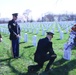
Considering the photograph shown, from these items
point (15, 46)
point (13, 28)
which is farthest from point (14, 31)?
point (15, 46)

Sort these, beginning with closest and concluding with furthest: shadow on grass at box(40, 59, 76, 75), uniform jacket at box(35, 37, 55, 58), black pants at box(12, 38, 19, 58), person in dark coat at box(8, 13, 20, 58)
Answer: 1. uniform jacket at box(35, 37, 55, 58)
2. shadow on grass at box(40, 59, 76, 75)
3. person in dark coat at box(8, 13, 20, 58)
4. black pants at box(12, 38, 19, 58)

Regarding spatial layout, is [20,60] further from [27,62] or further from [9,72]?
[9,72]

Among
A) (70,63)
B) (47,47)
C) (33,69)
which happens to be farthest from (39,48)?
(70,63)

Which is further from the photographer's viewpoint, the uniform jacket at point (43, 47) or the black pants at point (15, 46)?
the black pants at point (15, 46)

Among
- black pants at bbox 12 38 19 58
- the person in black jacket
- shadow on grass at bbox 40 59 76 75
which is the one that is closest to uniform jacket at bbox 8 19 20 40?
black pants at bbox 12 38 19 58

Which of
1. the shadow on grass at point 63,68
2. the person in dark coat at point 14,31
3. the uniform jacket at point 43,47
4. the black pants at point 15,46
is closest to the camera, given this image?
the uniform jacket at point 43,47

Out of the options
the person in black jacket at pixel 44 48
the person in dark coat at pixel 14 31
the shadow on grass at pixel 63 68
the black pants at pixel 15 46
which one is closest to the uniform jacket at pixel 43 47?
the person in black jacket at pixel 44 48

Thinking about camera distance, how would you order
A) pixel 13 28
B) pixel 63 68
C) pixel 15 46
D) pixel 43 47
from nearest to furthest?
pixel 43 47 → pixel 63 68 → pixel 13 28 → pixel 15 46

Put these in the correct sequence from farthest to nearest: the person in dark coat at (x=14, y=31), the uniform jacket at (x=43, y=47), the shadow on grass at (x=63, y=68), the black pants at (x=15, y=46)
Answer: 1. the black pants at (x=15, y=46)
2. the person in dark coat at (x=14, y=31)
3. the shadow on grass at (x=63, y=68)
4. the uniform jacket at (x=43, y=47)

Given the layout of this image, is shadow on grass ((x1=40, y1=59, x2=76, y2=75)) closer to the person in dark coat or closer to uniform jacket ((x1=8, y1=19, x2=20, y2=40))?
the person in dark coat

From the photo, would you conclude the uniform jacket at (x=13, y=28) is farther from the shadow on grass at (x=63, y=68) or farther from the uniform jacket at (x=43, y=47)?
the uniform jacket at (x=43, y=47)

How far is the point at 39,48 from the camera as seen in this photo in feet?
29.3

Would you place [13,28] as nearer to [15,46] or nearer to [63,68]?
[15,46]

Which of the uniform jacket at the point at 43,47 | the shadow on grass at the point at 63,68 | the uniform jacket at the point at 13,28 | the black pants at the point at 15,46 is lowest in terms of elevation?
the shadow on grass at the point at 63,68
